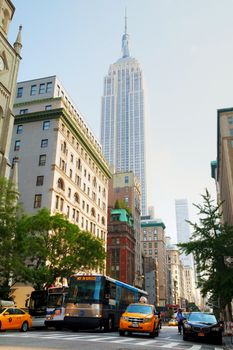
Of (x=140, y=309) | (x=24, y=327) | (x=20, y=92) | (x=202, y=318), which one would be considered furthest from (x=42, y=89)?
(x=202, y=318)

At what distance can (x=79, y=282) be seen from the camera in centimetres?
2108

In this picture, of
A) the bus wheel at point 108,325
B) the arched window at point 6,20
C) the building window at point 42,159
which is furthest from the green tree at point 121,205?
the bus wheel at point 108,325

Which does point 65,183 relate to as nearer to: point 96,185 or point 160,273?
point 96,185

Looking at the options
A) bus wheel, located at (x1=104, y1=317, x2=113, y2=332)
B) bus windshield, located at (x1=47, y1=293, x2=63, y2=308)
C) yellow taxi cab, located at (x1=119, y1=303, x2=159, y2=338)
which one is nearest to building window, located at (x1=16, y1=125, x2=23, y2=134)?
bus windshield, located at (x1=47, y1=293, x2=63, y2=308)

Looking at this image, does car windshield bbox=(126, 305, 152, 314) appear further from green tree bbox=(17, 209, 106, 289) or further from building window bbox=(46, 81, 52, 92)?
building window bbox=(46, 81, 52, 92)

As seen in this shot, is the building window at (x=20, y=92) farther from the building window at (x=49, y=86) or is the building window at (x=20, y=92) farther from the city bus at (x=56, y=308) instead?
the city bus at (x=56, y=308)

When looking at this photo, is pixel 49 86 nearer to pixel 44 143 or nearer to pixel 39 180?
pixel 44 143

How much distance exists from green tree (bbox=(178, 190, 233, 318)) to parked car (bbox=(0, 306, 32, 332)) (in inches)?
685

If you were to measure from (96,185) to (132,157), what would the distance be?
127 meters

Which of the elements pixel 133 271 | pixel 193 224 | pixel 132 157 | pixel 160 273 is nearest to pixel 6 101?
pixel 193 224

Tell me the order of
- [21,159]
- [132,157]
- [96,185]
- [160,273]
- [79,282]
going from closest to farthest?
[79,282] → [21,159] → [96,185] → [160,273] → [132,157]

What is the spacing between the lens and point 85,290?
20.6 metres

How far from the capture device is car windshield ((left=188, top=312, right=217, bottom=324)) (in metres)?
18.5

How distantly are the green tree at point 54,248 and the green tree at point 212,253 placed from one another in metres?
10.3
